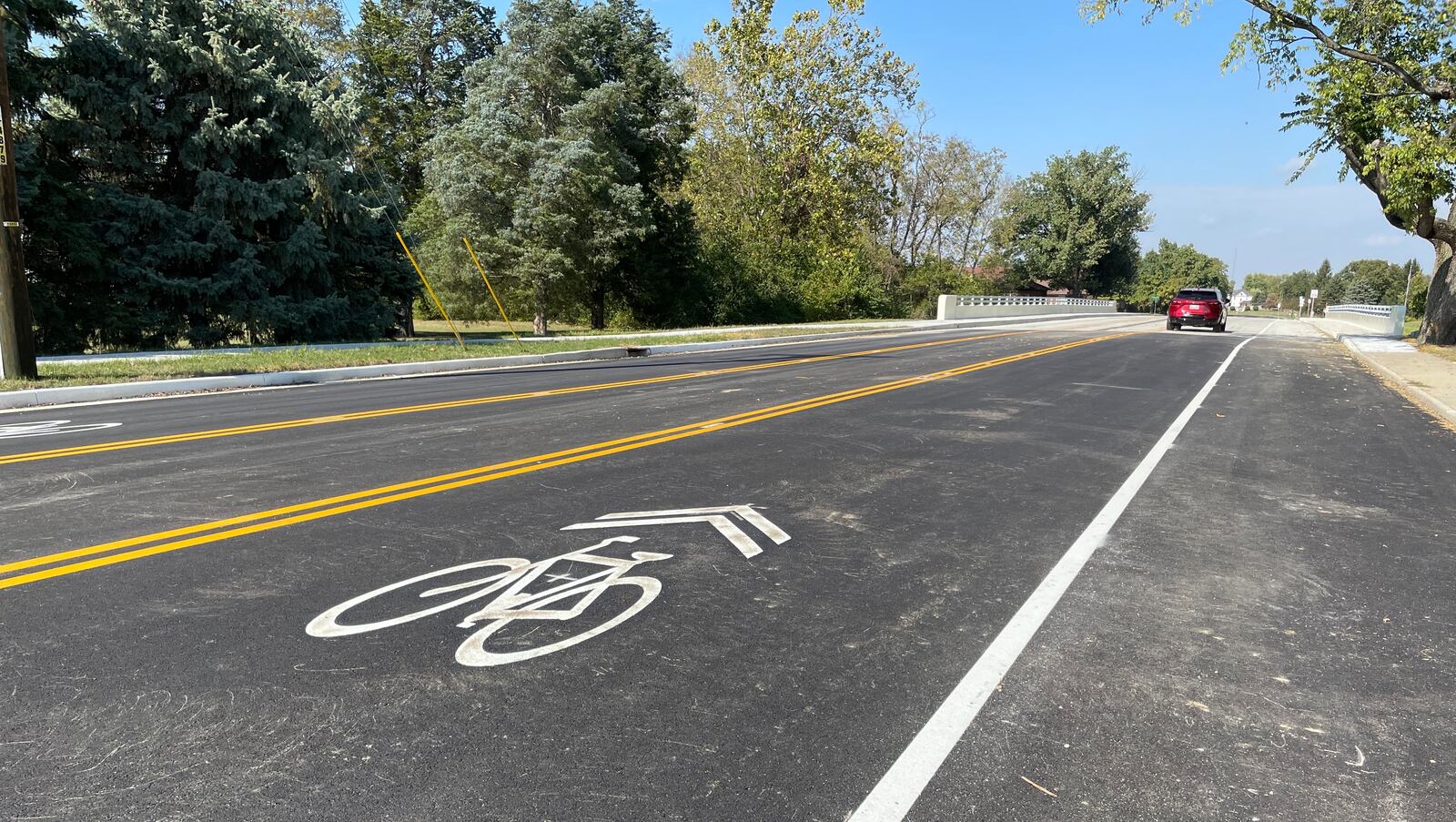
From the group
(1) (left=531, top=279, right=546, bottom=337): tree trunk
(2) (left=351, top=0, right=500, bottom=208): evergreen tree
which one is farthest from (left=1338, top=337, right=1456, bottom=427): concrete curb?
(2) (left=351, top=0, right=500, bottom=208): evergreen tree

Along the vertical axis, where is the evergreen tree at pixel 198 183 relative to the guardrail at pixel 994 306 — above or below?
above

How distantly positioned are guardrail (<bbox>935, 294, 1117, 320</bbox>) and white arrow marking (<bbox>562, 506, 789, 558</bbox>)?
41.3 m

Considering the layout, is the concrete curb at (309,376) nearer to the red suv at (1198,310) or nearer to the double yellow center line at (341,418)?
the double yellow center line at (341,418)

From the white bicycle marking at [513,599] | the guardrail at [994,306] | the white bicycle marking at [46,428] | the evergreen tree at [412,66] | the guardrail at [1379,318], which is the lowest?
the white bicycle marking at [513,599]

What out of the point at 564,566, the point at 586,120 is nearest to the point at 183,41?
the point at 586,120

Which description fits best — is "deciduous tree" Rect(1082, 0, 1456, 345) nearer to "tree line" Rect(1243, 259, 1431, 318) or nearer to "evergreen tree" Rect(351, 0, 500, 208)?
"evergreen tree" Rect(351, 0, 500, 208)

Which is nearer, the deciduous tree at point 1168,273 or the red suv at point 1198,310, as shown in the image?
the red suv at point 1198,310

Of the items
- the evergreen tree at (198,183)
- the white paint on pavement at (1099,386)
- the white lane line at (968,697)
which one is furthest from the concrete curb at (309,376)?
the white lane line at (968,697)

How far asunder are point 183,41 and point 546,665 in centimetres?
2220

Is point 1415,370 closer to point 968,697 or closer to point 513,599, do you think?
point 968,697

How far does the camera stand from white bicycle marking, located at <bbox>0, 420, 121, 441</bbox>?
8.51 meters

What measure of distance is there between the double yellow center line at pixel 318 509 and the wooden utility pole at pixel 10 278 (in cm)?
1003

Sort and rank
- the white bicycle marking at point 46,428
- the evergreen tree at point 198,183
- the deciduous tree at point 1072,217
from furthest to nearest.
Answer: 1. the deciduous tree at point 1072,217
2. the evergreen tree at point 198,183
3. the white bicycle marking at point 46,428

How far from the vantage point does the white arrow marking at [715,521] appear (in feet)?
16.8
